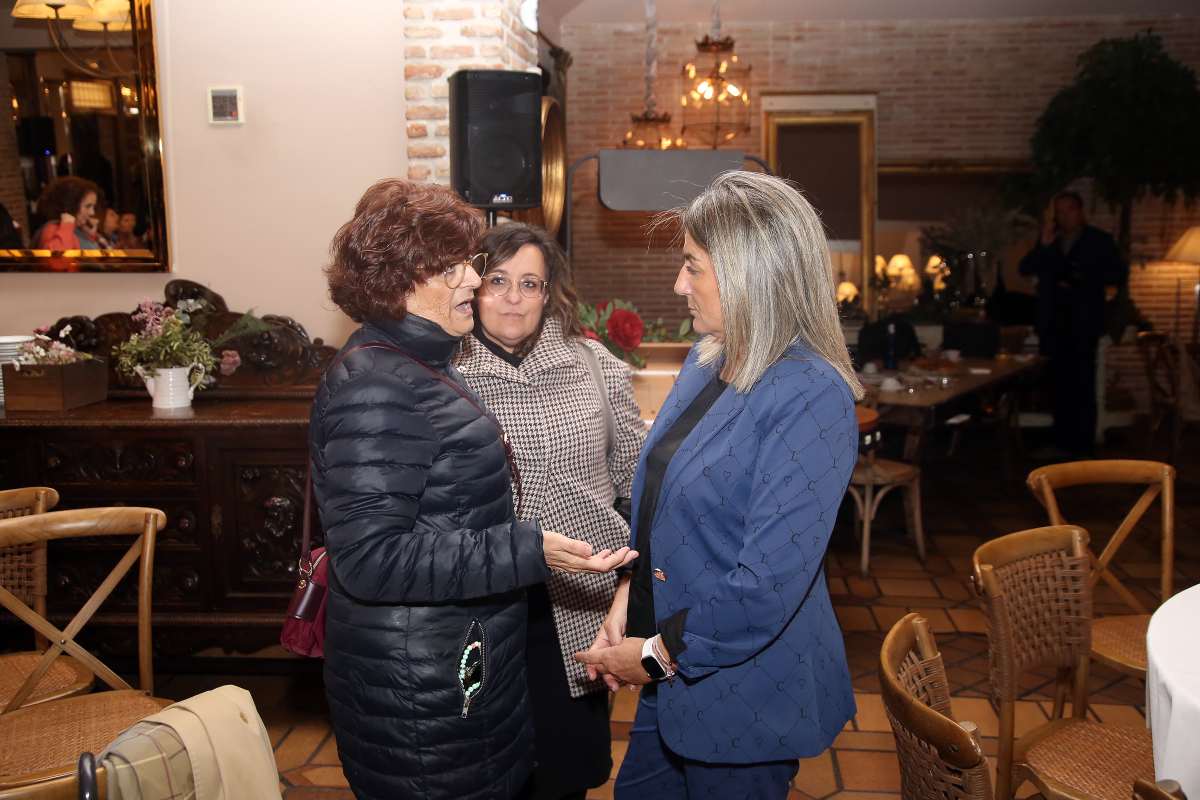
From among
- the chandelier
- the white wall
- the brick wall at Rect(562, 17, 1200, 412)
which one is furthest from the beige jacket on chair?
the brick wall at Rect(562, 17, 1200, 412)

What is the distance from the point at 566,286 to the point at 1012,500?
4.92 meters

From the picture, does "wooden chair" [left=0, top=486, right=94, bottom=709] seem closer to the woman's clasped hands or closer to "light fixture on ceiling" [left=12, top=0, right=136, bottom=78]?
the woman's clasped hands

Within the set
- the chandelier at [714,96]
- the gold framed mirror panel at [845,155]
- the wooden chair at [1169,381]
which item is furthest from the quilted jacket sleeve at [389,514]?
the gold framed mirror panel at [845,155]

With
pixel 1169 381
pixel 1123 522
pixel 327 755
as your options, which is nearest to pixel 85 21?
pixel 327 755

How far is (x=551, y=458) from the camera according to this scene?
2.39 meters

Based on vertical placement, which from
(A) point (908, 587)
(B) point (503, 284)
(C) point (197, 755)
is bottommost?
(A) point (908, 587)

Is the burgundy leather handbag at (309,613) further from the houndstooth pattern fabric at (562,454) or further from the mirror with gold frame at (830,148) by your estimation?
the mirror with gold frame at (830,148)

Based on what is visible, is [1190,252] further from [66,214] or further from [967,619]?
[66,214]

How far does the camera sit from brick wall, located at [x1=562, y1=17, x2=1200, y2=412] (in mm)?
10055

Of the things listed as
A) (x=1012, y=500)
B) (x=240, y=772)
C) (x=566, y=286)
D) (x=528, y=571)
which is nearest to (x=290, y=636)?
(x=528, y=571)

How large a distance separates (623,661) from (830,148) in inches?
361

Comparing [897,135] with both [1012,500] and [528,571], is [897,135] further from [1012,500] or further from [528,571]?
→ [528,571]

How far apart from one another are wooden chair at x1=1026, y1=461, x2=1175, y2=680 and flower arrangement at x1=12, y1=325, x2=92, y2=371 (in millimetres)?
3422

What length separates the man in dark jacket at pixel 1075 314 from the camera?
299 inches
